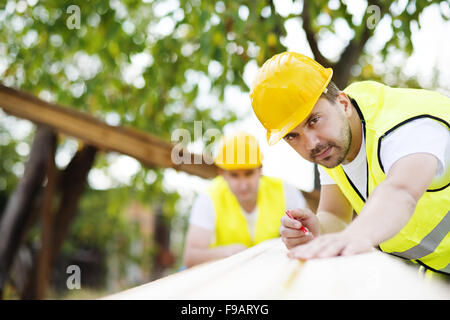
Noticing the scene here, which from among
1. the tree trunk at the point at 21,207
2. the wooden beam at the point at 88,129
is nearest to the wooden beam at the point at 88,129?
the wooden beam at the point at 88,129

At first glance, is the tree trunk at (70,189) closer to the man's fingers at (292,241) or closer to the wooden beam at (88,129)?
the wooden beam at (88,129)

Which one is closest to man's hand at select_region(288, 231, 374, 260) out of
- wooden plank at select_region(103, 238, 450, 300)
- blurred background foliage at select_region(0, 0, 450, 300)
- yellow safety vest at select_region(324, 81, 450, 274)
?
wooden plank at select_region(103, 238, 450, 300)

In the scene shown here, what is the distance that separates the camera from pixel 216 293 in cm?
85

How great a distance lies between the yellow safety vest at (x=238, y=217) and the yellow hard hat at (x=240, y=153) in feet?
0.67

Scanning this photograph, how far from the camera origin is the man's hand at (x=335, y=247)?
0.94 m

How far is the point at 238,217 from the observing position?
137 inches

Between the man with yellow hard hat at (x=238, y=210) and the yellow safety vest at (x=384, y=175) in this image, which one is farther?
the man with yellow hard hat at (x=238, y=210)

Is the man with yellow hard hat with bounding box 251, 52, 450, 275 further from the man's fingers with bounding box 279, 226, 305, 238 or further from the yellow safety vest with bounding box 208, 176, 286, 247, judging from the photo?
the yellow safety vest with bounding box 208, 176, 286, 247

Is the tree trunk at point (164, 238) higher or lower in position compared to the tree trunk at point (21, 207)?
lower

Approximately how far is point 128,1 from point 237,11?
6.87 ft

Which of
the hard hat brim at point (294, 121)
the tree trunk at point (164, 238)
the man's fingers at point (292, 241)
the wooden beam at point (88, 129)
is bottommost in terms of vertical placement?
the tree trunk at point (164, 238)

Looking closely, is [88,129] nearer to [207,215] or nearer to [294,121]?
[207,215]
